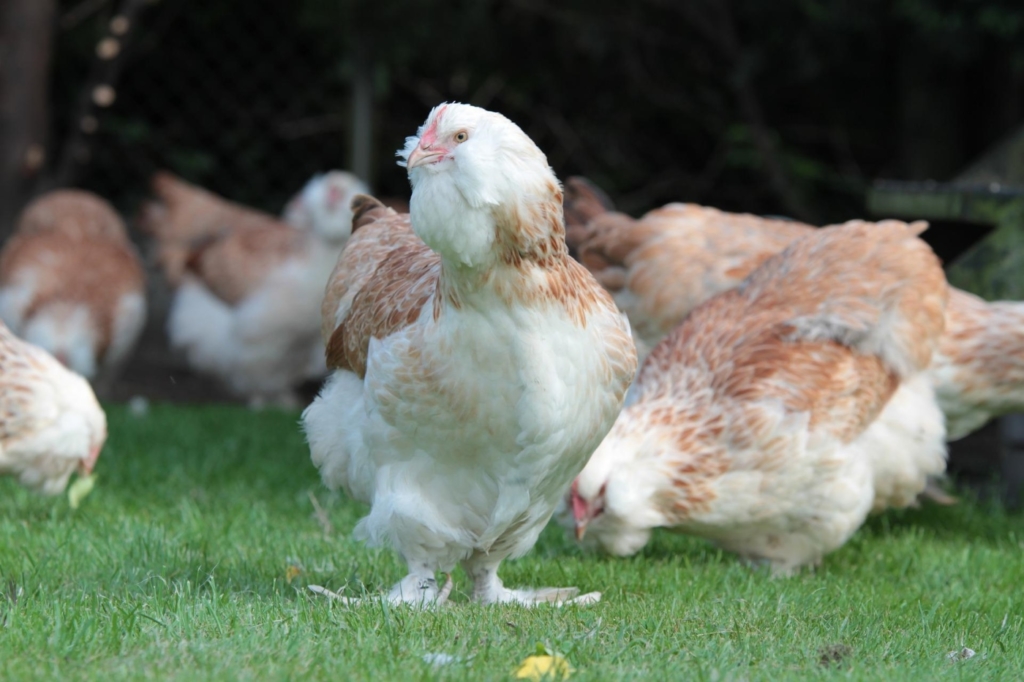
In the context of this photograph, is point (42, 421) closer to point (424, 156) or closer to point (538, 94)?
point (424, 156)

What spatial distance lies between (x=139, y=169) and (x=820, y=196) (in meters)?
5.06

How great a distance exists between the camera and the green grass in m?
2.67

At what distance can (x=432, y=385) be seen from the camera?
2.97 metres

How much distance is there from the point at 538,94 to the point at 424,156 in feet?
21.1

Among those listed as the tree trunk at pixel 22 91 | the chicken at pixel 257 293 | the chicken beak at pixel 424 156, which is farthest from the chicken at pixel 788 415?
the tree trunk at pixel 22 91

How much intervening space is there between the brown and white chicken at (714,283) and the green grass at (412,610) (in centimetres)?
54

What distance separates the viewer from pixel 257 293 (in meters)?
8.35

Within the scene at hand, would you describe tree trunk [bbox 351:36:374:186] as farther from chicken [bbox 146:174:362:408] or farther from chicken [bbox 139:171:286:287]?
chicken [bbox 139:171:286:287]

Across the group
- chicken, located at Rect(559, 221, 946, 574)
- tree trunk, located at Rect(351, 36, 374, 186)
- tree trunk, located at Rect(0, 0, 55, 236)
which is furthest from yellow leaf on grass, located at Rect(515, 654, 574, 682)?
tree trunk, located at Rect(0, 0, 55, 236)

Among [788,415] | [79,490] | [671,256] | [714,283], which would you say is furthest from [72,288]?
[788,415]

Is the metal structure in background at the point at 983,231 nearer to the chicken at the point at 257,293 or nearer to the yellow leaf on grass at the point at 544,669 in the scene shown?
the yellow leaf on grass at the point at 544,669

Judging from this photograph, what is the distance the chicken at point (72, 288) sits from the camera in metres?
Result: 7.59

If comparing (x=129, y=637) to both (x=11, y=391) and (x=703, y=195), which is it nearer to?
(x=11, y=391)

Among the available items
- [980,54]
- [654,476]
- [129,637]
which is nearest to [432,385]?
[129,637]
